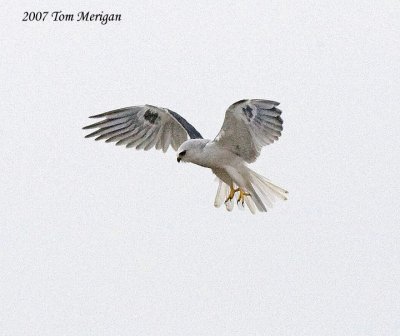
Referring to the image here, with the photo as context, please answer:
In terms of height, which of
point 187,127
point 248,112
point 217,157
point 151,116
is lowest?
point 217,157

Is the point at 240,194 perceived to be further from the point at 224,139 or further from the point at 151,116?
the point at 151,116

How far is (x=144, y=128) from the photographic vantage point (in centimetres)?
970

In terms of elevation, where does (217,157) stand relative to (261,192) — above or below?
above

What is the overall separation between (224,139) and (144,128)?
122 centimetres

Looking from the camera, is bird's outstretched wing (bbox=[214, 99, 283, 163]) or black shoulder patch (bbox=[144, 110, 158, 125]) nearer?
bird's outstretched wing (bbox=[214, 99, 283, 163])

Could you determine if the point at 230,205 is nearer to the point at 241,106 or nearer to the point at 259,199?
the point at 259,199

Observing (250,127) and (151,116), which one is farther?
(151,116)

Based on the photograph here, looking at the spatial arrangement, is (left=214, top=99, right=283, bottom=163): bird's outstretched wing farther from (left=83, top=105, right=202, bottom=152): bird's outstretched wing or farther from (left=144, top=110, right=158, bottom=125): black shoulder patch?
(left=144, top=110, right=158, bottom=125): black shoulder patch

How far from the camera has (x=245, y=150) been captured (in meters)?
8.84

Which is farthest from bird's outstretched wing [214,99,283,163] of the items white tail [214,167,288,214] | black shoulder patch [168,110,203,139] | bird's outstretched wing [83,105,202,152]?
bird's outstretched wing [83,105,202,152]

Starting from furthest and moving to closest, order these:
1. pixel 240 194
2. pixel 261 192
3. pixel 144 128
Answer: pixel 144 128
pixel 261 192
pixel 240 194

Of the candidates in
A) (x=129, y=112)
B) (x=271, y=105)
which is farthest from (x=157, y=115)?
(x=271, y=105)

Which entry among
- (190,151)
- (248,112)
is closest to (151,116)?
(190,151)

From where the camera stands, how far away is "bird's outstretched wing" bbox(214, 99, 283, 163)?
333 inches
